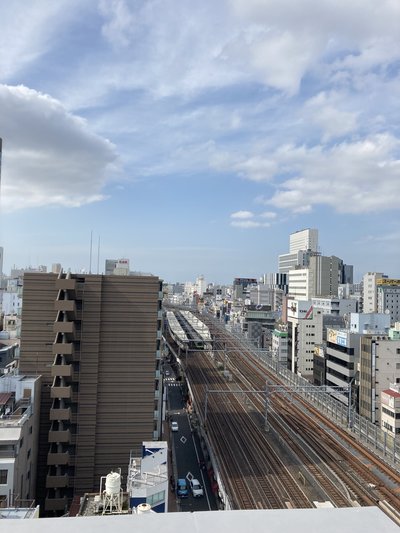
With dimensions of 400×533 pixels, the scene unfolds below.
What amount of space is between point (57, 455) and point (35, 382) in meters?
3.79

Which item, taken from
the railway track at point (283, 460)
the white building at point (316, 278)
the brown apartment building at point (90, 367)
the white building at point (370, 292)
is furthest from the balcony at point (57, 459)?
the white building at point (370, 292)

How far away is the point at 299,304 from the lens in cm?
5944

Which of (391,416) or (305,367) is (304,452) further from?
(305,367)

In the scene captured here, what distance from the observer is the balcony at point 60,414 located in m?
21.7

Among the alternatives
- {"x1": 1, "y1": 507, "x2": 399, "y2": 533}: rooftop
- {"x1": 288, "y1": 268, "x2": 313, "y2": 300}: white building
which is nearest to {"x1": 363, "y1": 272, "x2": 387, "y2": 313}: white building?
{"x1": 288, "y1": 268, "x2": 313, "y2": 300}: white building

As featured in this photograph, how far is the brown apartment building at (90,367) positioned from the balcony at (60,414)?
29 millimetres

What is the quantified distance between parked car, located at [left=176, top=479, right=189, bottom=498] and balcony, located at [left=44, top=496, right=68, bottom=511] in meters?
5.99

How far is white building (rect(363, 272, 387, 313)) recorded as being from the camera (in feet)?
290

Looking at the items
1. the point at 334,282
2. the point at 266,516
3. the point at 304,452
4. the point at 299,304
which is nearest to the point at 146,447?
the point at 304,452

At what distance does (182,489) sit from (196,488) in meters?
0.95

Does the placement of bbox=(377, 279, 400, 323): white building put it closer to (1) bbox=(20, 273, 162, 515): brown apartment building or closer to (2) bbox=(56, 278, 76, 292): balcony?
(1) bbox=(20, 273, 162, 515): brown apartment building

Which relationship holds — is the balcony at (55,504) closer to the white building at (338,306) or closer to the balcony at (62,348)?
the balcony at (62,348)

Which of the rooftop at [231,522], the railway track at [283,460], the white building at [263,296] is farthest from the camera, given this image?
the white building at [263,296]

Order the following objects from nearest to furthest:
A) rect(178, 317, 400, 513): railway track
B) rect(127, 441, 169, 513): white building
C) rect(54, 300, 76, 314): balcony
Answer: rect(127, 441, 169, 513): white building → rect(178, 317, 400, 513): railway track → rect(54, 300, 76, 314): balcony
